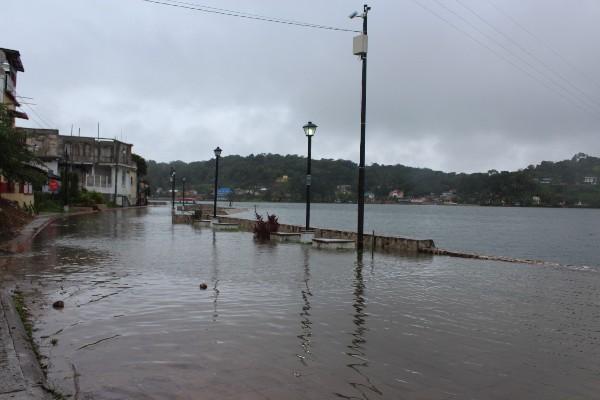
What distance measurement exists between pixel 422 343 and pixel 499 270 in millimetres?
8991

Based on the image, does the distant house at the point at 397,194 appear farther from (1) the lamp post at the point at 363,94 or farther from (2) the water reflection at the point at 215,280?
(2) the water reflection at the point at 215,280

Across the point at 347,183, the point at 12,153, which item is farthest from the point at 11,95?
the point at 347,183

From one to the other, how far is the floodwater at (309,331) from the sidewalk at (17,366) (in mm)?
228

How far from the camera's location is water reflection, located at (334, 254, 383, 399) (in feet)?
16.7

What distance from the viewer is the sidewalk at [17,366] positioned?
4.41 m

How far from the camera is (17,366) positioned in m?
5.03

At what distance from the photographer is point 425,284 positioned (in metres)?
11.8

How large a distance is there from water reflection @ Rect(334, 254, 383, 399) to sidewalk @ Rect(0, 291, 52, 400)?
2.73 m

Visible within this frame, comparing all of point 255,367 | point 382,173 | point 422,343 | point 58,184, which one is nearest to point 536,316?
point 422,343

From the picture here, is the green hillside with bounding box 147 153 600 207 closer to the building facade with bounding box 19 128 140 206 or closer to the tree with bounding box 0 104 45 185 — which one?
the building facade with bounding box 19 128 140 206

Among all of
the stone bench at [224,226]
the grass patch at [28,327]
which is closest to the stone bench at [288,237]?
the stone bench at [224,226]

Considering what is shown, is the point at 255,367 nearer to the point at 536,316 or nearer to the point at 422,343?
the point at 422,343

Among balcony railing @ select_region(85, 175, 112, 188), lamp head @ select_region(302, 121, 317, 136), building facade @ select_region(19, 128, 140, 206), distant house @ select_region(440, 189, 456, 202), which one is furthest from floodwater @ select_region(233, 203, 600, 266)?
distant house @ select_region(440, 189, 456, 202)

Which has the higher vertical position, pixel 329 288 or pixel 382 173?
pixel 382 173
